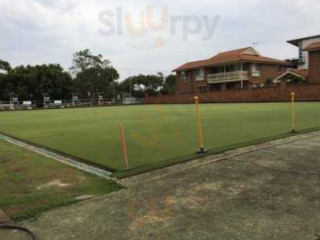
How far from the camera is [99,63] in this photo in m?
60.7

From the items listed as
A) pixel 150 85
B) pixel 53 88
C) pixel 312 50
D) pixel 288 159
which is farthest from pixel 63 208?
pixel 150 85

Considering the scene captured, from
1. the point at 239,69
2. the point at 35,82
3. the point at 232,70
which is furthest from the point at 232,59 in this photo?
the point at 35,82

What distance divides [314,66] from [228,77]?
1415cm

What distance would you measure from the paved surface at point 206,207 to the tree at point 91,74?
55187 mm

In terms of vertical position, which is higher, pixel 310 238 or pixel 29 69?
pixel 29 69

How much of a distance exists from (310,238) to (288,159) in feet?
10.9

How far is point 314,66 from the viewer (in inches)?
1344

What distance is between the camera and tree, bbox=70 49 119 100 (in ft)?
197

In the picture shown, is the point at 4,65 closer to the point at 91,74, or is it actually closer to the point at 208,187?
the point at 91,74

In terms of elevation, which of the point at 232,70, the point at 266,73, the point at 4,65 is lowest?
the point at 266,73

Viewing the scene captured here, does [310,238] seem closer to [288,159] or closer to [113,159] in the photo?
[288,159]

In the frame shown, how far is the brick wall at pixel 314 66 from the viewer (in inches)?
1331

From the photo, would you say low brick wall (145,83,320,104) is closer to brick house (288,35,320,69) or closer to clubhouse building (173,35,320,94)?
clubhouse building (173,35,320,94)

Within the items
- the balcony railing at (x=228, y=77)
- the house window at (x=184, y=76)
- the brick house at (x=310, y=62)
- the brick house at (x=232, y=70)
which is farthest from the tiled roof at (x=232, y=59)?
the brick house at (x=310, y=62)
